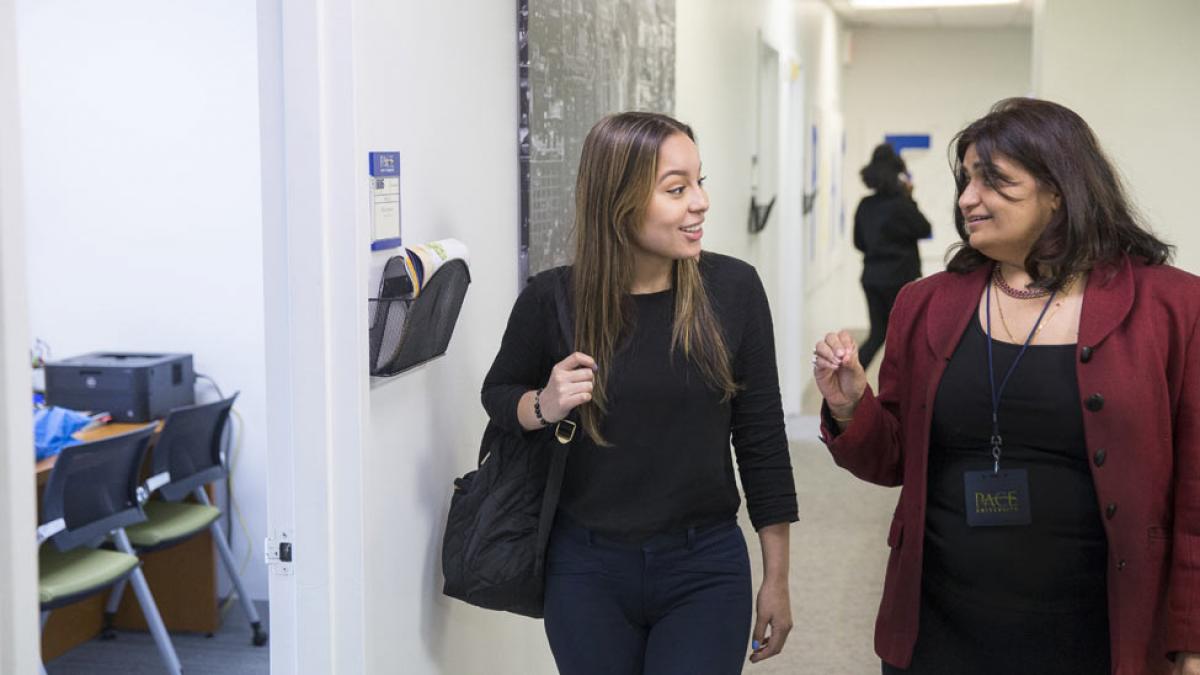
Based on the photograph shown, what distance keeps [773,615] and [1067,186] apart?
0.79m

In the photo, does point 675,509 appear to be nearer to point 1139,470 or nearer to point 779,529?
point 779,529

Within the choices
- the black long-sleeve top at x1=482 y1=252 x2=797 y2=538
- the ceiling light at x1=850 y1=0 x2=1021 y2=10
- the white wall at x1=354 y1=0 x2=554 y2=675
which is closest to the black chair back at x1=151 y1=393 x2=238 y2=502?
the white wall at x1=354 y1=0 x2=554 y2=675

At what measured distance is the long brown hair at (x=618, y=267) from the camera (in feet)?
6.57

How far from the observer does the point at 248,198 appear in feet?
15.3

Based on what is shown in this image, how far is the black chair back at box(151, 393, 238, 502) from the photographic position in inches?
170

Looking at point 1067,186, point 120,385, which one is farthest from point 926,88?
point 1067,186

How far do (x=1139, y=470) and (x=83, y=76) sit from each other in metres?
4.06

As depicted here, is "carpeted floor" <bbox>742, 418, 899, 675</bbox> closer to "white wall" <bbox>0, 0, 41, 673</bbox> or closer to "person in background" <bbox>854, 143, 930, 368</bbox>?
"person in background" <bbox>854, 143, 930, 368</bbox>

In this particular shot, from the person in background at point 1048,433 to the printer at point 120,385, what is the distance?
3157mm

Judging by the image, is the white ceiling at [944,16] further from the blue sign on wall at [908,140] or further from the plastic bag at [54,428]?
the plastic bag at [54,428]

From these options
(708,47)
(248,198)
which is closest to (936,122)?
(708,47)

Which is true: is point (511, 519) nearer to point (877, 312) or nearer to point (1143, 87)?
point (1143, 87)

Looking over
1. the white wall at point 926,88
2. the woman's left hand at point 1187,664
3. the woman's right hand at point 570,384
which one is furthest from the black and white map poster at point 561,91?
the white wall at point 926,88

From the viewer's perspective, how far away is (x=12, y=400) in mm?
1322
